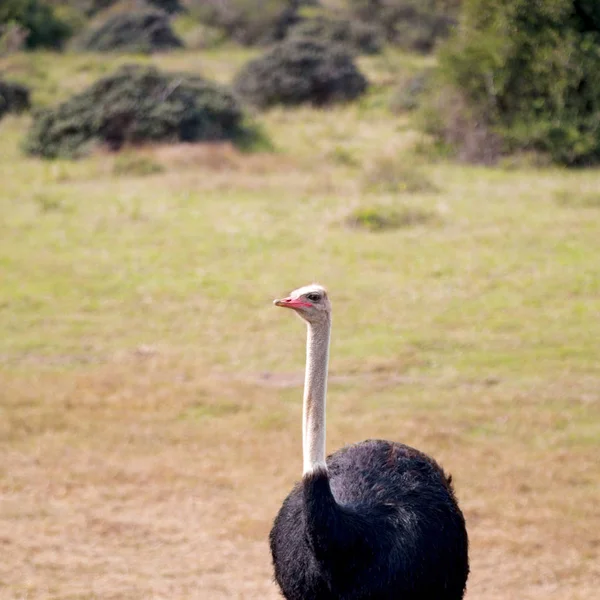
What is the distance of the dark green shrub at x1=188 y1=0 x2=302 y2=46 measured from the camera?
107ft

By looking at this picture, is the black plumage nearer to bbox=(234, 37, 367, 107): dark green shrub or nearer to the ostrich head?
the ostrich head

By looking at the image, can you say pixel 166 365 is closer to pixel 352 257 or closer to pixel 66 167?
pixel 352 257

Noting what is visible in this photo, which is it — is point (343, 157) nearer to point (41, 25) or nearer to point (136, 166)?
point (136, 166)

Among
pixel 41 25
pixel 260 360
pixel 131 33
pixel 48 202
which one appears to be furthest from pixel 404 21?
pixel 260 360

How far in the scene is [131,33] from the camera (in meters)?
31.0

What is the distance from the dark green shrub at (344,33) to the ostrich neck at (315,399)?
24.2 m

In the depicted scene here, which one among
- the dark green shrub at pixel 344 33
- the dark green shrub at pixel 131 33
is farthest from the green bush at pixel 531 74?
the dark green shrub at pixel 131 33

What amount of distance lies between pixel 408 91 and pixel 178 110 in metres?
5.09

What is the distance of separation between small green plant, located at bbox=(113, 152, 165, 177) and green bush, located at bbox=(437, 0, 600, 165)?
438cm

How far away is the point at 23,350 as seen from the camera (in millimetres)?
8484

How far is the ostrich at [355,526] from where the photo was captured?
11.6 feet

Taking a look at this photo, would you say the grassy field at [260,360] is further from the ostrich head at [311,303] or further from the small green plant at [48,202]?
the ostrich head at [311,303]

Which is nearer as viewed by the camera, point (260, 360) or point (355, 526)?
point (355, 526)

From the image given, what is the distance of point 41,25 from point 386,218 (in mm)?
21015
